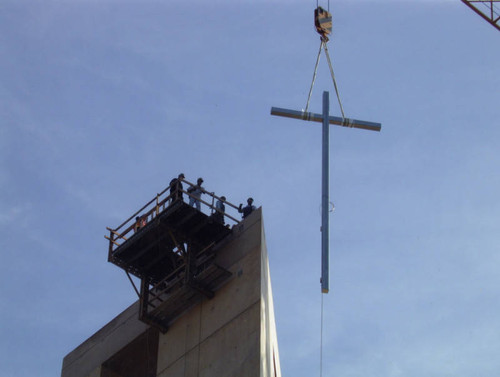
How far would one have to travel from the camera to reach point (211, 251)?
139 ft

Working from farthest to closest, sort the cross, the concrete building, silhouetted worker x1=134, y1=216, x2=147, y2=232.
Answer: silhouetted worker x1=134, y1=216, x2=147, y2=232, the cross, the concrete building

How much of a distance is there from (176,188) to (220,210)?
6.45 ft

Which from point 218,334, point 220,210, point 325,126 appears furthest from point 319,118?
point 218,334

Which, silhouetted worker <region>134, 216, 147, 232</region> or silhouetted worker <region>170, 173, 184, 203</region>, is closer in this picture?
silhouetted worker <region>170, 173, 184, 203</region>

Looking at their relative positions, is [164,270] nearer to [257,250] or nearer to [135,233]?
[135,233]

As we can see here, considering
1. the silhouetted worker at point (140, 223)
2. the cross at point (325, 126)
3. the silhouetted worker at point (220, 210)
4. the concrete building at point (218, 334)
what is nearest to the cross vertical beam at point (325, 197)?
the cross at point (325, 126)

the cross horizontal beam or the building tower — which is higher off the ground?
the cross horizontal beam

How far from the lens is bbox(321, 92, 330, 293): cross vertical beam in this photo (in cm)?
3671

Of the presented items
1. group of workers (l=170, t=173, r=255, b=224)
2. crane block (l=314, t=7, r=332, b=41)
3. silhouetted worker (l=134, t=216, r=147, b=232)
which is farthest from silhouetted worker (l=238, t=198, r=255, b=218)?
crane block (l=314, t=7, r=332, b=41)

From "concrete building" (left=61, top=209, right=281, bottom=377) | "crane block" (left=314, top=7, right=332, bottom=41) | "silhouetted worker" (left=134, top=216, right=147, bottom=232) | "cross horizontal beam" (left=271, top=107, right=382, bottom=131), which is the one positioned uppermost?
"crane block" (left=314, top=7, right=332, bottom=41)

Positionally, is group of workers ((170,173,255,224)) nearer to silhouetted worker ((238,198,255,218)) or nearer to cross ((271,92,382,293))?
silhouetted worker ((238,198,255,218))

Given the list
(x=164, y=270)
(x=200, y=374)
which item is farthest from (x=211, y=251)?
(x=200, y=374)

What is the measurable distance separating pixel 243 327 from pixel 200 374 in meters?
2.50

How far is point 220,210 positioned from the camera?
4228 cm
